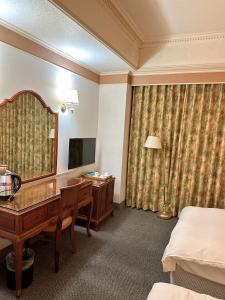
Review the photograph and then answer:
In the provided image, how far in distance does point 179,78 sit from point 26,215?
10.2ft

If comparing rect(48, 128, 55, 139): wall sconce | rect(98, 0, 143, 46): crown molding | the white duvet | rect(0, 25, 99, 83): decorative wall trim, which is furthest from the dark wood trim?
the white duvet

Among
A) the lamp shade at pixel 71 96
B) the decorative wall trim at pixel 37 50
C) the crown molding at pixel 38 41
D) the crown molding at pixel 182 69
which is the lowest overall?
the lamp shade at pixel 71 96

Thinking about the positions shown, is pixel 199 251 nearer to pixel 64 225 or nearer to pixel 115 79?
pixel 64 225

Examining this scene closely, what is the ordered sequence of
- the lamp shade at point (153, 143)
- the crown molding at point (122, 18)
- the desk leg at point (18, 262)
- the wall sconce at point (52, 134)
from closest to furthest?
the desk leg at point (18, 262) → the crown molding at point (122, 18) → the wall sconce at point (52, 134) → the lamp shade at point (153, 143)

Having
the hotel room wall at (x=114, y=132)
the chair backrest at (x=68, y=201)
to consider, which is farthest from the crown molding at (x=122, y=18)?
the chair backrest at (x=68, y=201)

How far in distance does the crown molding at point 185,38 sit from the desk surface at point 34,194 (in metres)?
2.59

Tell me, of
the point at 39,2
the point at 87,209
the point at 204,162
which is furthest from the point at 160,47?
the point at 87,209

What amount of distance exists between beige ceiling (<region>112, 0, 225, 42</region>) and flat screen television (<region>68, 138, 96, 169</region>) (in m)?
1.86

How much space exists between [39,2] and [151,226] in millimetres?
3208

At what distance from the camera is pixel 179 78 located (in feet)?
12.0

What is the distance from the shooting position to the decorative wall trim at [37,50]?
2.25m

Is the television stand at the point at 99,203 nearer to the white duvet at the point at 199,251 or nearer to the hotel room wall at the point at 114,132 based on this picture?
the hotel room wall at the point at 114,132

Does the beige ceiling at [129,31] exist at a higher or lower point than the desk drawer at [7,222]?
higher

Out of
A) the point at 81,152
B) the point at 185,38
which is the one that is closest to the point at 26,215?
the point at 81,152
